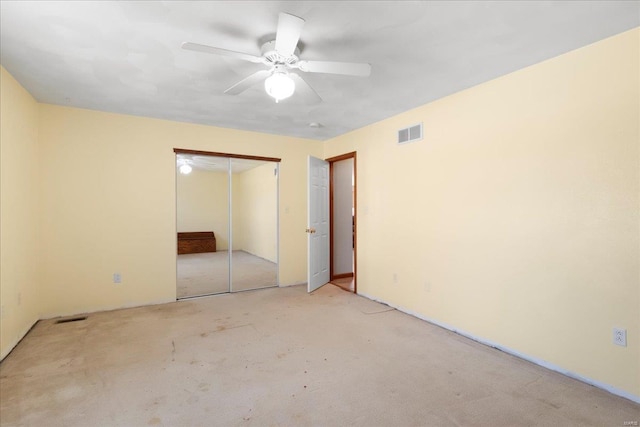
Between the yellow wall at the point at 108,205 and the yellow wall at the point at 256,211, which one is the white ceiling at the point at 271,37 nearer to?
the yellow wall at the point at 108,205

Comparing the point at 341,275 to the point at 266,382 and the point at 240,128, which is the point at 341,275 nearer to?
the point at 240,128

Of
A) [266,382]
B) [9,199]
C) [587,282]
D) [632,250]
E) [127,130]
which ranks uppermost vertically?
[127,130]

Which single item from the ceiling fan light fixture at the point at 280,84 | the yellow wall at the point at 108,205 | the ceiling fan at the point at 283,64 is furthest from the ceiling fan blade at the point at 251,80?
the yellow wall at the point at 108,205

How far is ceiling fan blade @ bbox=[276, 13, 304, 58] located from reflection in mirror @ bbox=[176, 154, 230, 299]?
294cm

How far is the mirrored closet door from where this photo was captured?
4.65 m

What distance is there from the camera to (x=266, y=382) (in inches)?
87.7

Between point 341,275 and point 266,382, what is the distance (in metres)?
3.46

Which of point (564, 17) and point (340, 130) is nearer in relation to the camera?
point (564, 17)

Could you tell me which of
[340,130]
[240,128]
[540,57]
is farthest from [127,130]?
[540,57]

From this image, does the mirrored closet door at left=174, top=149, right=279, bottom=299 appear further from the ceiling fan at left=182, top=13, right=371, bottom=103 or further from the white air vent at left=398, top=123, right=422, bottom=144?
the ceiling fan at left=182, top=13, right=371, bottom=103

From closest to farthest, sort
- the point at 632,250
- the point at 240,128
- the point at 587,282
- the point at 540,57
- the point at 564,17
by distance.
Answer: the point at 564,17 < the point at 632,250 < the point at 587,282 < the point at 540,57 < the point at 240,128

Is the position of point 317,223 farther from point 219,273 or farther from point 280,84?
point 280,84

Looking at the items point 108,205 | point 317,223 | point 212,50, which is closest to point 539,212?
point 212,50

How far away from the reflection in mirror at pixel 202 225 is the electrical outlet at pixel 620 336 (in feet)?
14.2
